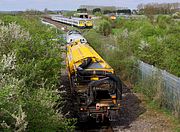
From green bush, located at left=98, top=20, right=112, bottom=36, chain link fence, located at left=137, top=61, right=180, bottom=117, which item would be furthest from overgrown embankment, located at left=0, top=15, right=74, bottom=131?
green bush, located at left=98, top=20, right=112, bottom=36

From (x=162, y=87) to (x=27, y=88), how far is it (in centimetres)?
797

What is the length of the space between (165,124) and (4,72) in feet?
23.8

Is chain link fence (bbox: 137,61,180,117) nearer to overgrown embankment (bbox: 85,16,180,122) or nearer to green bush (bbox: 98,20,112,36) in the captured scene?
overgrown embankment (bbox: 85,16,180,122)

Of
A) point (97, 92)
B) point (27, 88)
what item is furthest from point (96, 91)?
point (27, 88)

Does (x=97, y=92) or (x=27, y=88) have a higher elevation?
(x=27, y=88)

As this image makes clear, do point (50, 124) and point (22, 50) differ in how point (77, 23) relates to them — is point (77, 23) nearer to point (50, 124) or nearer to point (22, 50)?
point (22, 50)

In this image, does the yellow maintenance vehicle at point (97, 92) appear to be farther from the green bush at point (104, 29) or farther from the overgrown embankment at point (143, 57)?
the green bush at point (104, 29)

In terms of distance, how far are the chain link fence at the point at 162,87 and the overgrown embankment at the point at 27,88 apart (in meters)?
4.99

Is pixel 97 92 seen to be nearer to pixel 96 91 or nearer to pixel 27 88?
pixel 96 91

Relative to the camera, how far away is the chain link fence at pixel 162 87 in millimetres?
14211

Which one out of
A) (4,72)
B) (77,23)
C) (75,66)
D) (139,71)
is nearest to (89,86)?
(75,66)

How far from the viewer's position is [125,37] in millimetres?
24047

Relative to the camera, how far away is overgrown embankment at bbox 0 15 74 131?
22.3 ft

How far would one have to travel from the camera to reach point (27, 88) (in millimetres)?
9438
